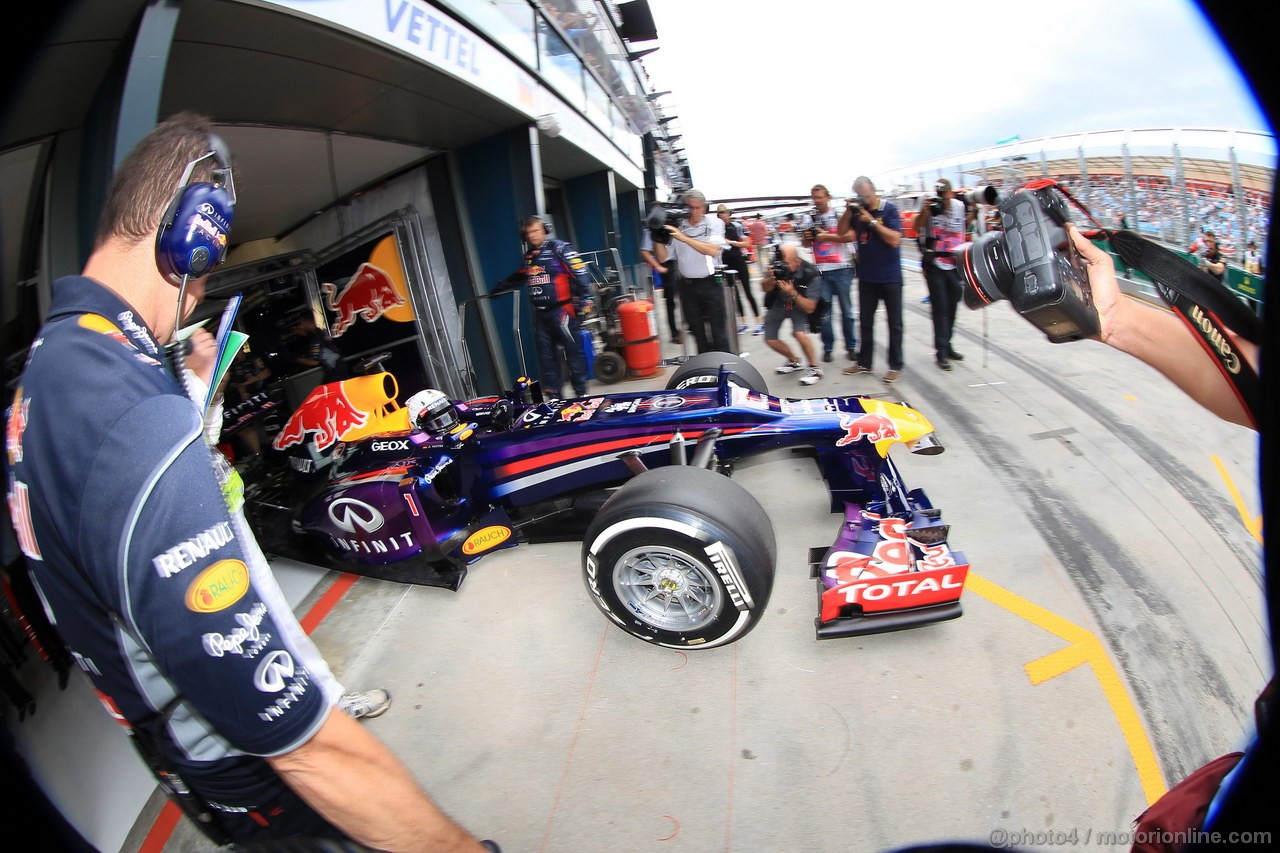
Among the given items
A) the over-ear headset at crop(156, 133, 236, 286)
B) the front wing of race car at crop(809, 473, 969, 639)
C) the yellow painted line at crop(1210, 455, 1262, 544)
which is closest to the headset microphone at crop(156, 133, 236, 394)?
the over-ear headset at crop(156, 133, 236, 286)

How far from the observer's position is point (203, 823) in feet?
3.83

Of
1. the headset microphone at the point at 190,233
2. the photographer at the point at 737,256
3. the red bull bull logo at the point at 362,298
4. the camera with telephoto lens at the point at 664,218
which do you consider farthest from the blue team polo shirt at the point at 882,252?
the headset microphone at the point at 190,233

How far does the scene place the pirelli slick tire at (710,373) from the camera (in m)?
4.23

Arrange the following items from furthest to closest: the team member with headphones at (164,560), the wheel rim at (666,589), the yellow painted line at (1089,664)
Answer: the wheel rim at (666,589) → the yellow painted line at (1089,664) → the team member with headphones at (164,560)

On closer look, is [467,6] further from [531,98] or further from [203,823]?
[203,823]

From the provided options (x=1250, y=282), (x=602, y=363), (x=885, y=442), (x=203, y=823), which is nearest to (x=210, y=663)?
(x=203, y=823)

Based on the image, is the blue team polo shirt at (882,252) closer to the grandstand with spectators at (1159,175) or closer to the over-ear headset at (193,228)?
the grandstand with spectators at (1159,175)

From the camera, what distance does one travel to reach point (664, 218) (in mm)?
6164

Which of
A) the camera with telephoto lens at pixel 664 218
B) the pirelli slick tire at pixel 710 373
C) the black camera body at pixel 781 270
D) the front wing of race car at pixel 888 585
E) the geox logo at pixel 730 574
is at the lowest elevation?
the front wing of race car at pixel 888 585

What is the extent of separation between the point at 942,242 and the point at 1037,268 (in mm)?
5054

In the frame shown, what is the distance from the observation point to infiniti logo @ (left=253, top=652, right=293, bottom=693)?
0.83 m

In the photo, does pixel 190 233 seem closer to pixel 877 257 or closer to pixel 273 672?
pixel 273 672

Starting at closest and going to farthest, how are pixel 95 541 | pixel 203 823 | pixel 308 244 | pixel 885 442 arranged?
pixel 95 541
pixel 203 823
pixel 885 442
pixel 308 244

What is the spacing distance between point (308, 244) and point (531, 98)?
124 inches
